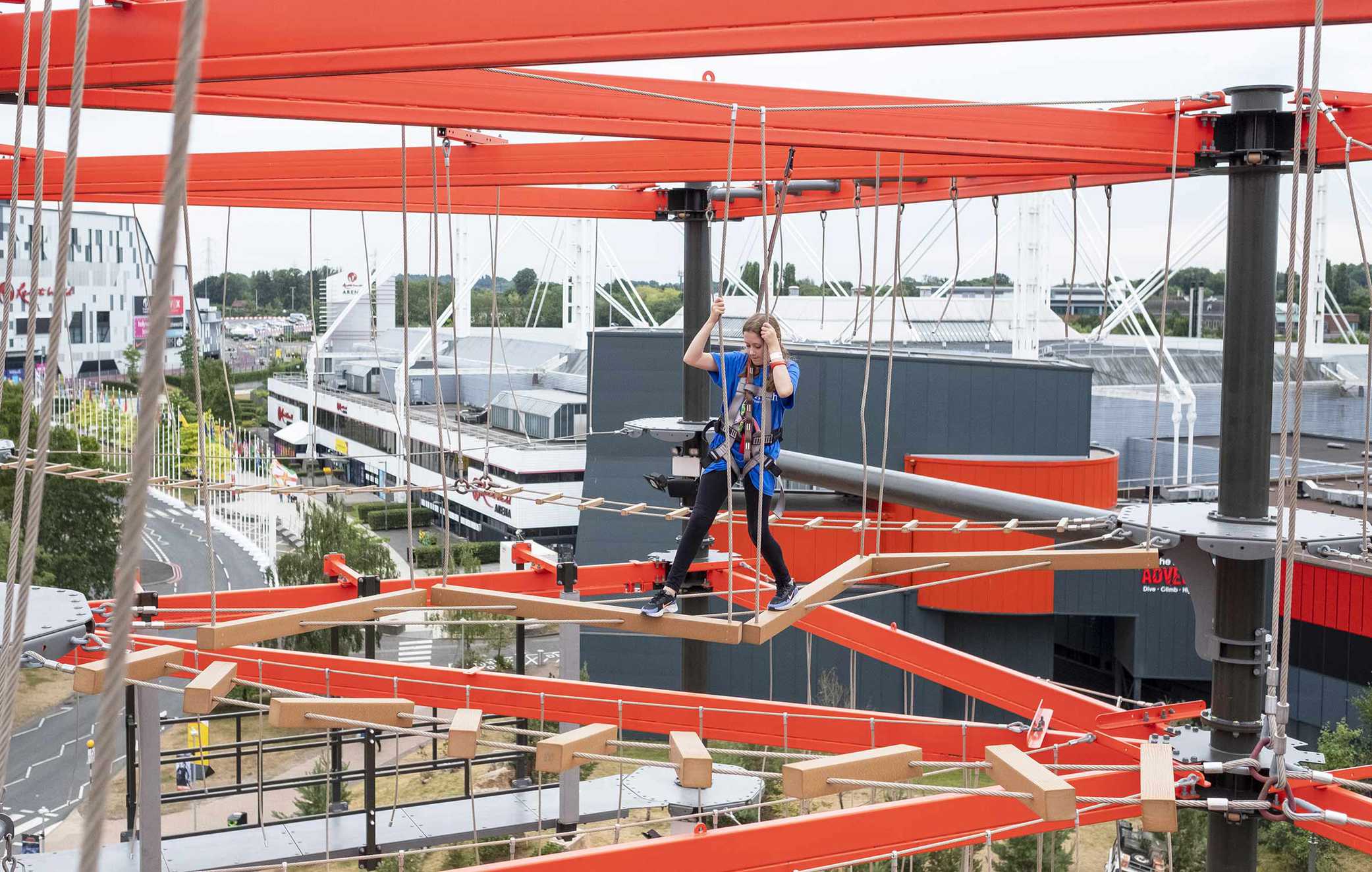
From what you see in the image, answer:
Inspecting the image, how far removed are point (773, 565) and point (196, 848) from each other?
4037 mm

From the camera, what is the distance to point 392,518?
30.4m

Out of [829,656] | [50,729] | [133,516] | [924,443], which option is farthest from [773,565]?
[50,729]

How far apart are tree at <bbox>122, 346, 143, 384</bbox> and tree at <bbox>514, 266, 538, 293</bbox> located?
11.2 meters

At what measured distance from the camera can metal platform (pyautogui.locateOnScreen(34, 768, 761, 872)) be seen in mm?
6617

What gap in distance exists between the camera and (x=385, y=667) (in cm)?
573

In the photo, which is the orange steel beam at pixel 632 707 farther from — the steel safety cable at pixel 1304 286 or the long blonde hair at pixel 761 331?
the steel safety cable at pixel 1304 286

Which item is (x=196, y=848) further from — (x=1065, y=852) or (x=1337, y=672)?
(x=1337, y=672)

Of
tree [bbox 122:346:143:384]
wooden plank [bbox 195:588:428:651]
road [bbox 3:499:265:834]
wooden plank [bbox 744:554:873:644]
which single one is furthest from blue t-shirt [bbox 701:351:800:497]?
tree [bbox 122:346:143:384]

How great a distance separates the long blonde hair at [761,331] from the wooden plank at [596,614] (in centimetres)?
88

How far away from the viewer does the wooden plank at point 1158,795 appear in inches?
137

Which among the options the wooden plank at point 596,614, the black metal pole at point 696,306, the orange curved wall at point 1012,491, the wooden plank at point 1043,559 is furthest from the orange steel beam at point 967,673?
the orange curved wall at point 1012,491

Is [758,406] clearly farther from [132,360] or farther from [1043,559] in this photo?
[132,360]

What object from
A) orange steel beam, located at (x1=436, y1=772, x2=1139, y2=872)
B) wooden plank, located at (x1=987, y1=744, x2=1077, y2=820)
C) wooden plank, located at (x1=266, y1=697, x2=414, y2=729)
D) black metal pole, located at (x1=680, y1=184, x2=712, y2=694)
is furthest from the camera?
black metal pole, located at (x1=680, y1=184, x2=712, y2=694)

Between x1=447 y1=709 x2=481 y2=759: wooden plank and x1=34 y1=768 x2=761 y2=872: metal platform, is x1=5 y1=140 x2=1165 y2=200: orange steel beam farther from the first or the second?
x1=34 y1=768 x2=761 y2=872: metal platform
